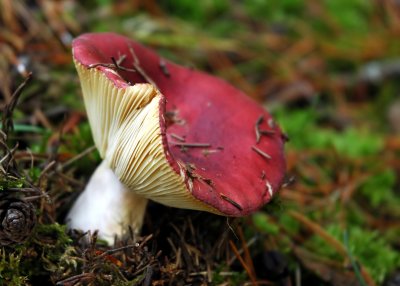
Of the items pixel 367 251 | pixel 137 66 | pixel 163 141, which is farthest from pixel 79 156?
pixel 367 251

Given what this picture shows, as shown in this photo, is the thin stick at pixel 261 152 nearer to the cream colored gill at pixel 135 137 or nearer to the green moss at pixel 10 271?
the cream colored gill at pixel 135 137

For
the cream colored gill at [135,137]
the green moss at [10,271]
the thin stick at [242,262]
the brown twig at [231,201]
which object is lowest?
the thin stick at [242,262]

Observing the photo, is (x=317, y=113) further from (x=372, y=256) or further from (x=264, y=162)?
(x=264, y=162)

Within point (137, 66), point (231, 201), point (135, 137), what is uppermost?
point (137, 66)

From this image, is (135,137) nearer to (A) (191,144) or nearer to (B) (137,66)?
(A) (191,144)

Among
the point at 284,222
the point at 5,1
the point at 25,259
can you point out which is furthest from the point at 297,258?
the point at 5,1

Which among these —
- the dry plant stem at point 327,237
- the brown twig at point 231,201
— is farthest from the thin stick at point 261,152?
the dry plant stem at point 327,237

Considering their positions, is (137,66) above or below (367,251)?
above
